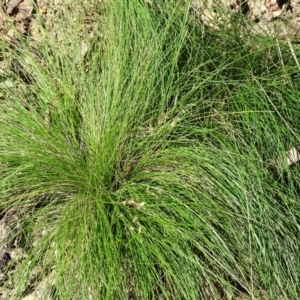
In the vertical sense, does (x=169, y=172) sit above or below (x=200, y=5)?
below

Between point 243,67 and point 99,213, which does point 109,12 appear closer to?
point 243,67

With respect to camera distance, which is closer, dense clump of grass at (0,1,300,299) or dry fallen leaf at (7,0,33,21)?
dense clump of grass at (0,1,300,299)

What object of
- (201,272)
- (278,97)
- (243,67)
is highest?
(243,67)

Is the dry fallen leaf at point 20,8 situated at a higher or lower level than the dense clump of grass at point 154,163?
higher

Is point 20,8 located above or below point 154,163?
above

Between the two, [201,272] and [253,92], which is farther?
[253,92]

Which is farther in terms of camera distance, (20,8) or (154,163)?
(20,8)

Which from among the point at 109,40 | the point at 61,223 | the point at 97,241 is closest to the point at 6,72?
the point at 109,40

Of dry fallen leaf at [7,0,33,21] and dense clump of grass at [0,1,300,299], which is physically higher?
dry fallen leaf at [7,0,33,21]
